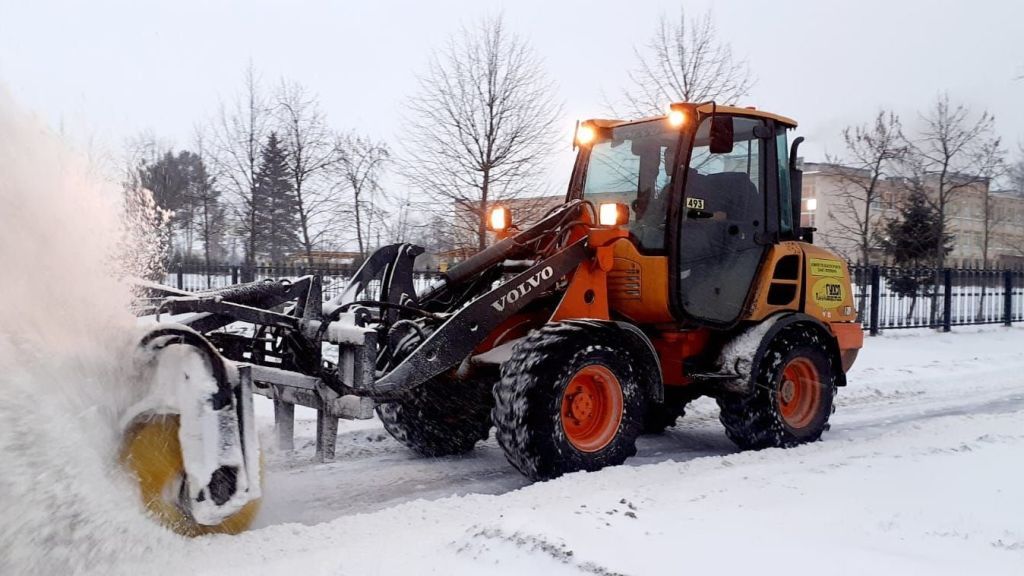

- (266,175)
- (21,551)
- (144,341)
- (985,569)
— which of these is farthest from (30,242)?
(266,175)

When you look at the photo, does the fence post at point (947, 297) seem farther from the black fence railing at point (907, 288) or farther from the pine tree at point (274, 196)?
the pine tree at point (274, 196)

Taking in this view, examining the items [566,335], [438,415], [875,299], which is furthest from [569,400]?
[875,299]

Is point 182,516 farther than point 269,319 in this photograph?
No

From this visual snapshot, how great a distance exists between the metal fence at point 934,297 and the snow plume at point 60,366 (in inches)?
590

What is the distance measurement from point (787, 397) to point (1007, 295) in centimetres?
1608

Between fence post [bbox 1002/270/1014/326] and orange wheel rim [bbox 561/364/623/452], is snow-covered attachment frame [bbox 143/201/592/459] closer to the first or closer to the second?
orange wheel rim [bbox 561/364/623/452]

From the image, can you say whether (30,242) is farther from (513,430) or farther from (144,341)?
(513,430)

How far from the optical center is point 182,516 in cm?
375

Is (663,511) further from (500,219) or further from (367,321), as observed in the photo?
(500,219)

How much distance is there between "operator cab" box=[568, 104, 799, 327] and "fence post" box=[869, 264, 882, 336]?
10.2 m

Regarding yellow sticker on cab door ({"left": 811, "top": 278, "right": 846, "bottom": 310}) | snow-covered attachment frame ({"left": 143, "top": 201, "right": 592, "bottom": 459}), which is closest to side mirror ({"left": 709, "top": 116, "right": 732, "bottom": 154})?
snow-covered attachment frame ({"left": 143, "top": 201, "right": 592, "bottom": 459})

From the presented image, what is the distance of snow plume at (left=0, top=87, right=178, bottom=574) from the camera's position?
3.19 m

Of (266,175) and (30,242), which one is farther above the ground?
(266,175)

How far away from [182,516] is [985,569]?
345 centimetres
